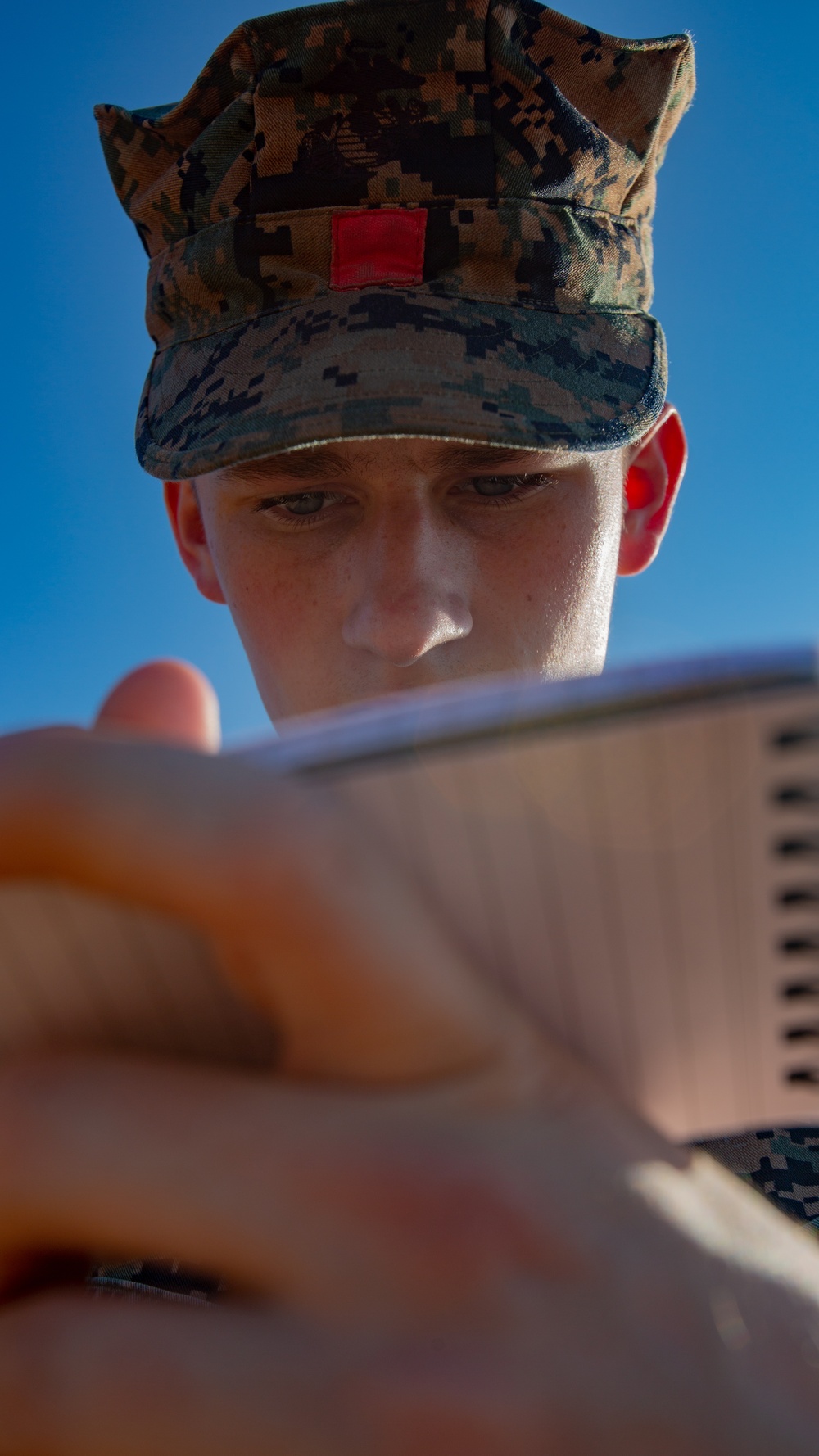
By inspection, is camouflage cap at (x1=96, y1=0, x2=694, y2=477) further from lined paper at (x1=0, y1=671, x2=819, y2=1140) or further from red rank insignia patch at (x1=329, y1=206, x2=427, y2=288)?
lined paper at (x1=0, y1=671, x2=819, y2=1140)

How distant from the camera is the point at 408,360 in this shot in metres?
1.37

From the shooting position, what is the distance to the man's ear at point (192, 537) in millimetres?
1977

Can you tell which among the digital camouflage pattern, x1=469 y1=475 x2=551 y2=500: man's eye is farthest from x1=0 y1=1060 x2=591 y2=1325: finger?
x1=469 y1=475 x2=551 y2=500: man's eye

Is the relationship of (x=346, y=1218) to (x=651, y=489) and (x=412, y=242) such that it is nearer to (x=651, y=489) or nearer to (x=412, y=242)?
A: (x=412, y=242)

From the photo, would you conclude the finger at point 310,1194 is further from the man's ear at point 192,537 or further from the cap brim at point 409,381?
the man's ear at point 192,537

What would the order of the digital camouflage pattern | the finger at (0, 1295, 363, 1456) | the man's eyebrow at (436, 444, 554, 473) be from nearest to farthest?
the finger at (0, 1295, 363, 1456), the digital camouflage pattern, the man's eyebrow at (436, 444, 554, 473)

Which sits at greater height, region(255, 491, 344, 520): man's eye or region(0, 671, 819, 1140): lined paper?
region(255, 491, 344, 520): man's eye

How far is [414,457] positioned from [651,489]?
65cm

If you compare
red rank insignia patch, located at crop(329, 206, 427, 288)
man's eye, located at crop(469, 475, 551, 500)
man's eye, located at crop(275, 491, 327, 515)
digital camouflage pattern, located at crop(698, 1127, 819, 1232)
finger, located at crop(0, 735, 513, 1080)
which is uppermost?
red rank insignia patch, located at crop(329, 206, 427, 288)

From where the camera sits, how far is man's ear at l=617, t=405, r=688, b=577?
182 cm

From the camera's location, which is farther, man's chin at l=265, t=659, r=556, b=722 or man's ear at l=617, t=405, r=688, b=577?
man's ear at l=617, t=405, r=688, b=577

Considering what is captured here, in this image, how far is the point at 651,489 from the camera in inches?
73.7

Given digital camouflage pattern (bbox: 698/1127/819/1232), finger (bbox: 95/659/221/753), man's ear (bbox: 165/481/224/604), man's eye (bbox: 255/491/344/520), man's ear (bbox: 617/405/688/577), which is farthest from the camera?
man's ear (bbox: 165/481/224/604)

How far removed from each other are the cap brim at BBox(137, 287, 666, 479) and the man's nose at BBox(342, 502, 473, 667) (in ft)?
0.54
